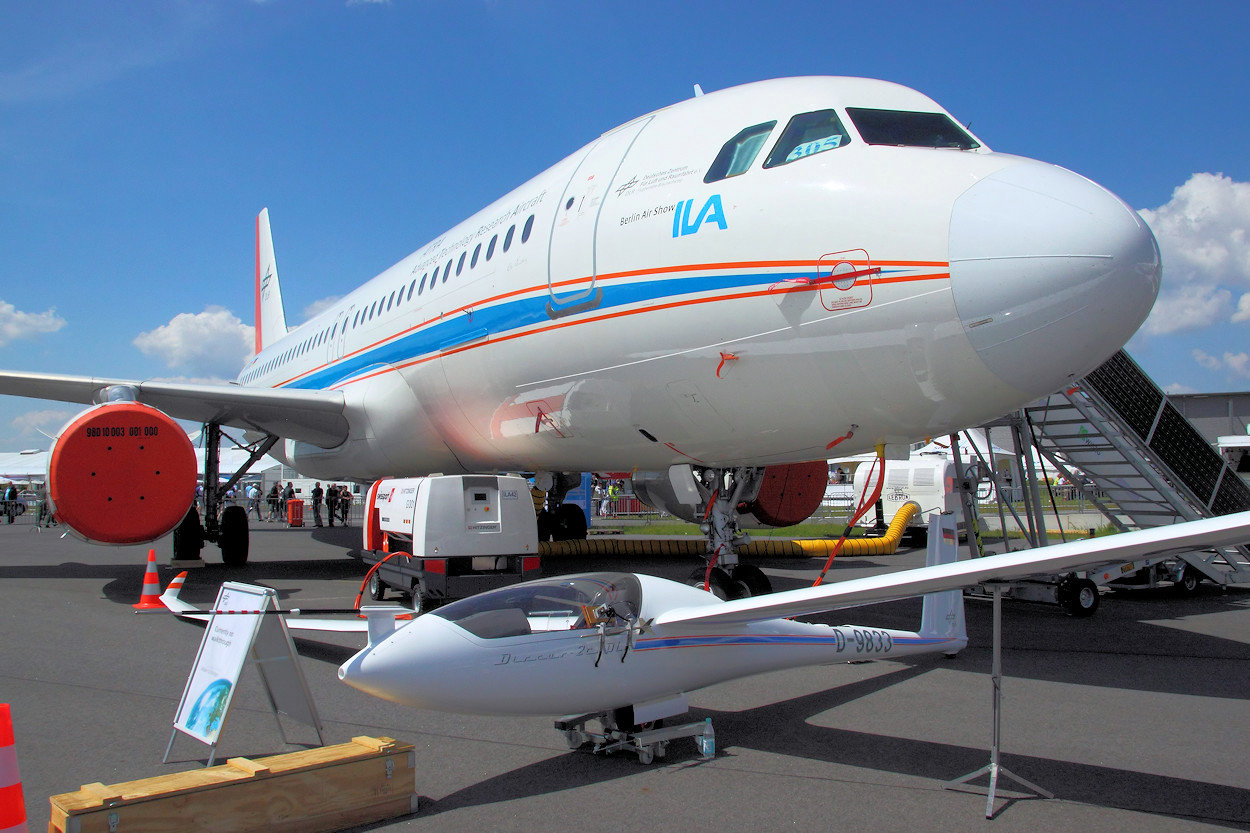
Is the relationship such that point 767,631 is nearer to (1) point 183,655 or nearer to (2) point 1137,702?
(2) point 1137,702

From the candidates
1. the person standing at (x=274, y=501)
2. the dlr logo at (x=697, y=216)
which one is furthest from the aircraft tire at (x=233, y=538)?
the person standing at (x=274, y=501)

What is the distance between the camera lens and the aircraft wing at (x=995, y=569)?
2.87m

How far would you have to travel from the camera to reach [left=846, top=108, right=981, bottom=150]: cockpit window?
18.3 ft

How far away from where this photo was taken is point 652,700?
4.28m

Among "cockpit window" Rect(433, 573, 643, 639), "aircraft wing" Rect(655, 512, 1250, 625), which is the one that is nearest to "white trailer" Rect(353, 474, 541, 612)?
"cockpit window" Rect(433, 573, 643, 639)

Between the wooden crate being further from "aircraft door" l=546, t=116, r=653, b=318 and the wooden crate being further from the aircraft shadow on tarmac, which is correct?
"aircraft door" l=546, t=116, r=653, b=318

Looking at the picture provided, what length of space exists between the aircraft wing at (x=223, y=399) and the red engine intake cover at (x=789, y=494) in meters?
5.47

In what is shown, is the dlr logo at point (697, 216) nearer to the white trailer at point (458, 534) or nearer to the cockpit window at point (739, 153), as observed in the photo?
the cockpit window at point (739, 153)

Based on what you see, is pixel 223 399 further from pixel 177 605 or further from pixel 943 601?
pixel 943 601

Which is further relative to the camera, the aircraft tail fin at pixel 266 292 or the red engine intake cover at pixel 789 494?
the aircraft tail fin at pixel 266 292

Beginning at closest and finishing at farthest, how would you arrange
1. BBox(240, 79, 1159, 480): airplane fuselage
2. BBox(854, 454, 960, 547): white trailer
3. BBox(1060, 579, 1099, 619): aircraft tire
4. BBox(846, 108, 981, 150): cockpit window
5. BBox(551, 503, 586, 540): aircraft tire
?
BBox(240, 79, 1159, 480): airplane fuselage, BBox(846, 108, 981, 150): cockpit window, BBox(1060, 579, 1099, 619): aircraft tire, BBox(551, 503, 586, 540): aircraft tire, BBox(854, 454, 960, 547): white trailer

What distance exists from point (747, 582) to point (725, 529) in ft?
1.50

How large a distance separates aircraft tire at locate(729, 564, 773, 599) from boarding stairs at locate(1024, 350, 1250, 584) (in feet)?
15.1

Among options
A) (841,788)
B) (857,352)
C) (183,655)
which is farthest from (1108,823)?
(183,655)
